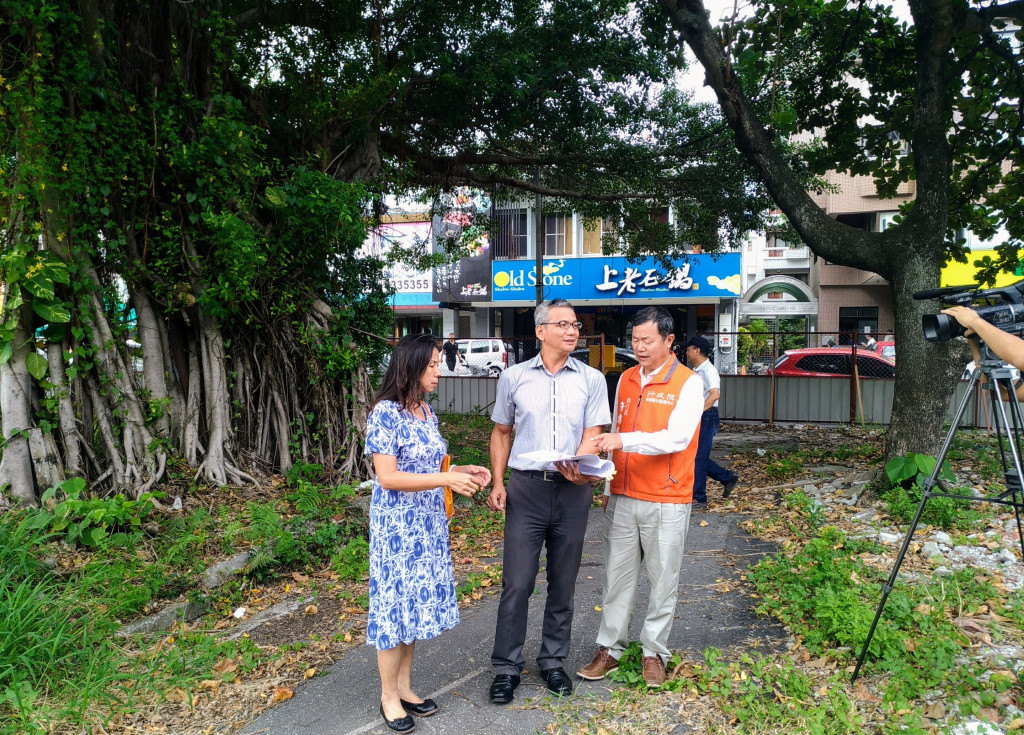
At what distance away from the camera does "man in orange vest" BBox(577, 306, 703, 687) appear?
3.48 metres

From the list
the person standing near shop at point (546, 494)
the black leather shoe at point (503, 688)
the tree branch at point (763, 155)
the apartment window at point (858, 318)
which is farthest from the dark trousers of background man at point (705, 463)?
the apartment window at point (858, 318)

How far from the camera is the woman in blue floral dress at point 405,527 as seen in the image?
3135mm

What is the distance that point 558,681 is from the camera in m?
3.51

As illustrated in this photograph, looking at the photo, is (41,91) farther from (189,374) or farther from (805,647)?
(805,647)

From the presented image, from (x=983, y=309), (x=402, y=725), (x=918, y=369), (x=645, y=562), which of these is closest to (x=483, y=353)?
(x=918, y=369)

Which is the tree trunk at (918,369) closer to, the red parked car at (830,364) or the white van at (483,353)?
the red parked car at (830,364)

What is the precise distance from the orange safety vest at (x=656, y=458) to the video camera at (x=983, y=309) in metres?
1.09

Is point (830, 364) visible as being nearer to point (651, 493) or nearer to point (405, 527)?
point (651, 493)

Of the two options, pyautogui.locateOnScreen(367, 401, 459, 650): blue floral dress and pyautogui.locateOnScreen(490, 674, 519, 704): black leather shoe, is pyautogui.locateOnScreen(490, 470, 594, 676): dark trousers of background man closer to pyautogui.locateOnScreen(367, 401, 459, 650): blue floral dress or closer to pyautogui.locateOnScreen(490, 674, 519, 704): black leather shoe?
pyautogui.locateOnScreen(490, 674, 519, 704): black leather shoe

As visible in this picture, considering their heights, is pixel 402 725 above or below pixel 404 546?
below

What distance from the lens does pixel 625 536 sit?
362 cm

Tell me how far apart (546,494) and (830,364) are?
12.6 m

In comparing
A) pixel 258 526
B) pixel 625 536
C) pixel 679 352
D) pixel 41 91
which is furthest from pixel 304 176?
pixel 679 352

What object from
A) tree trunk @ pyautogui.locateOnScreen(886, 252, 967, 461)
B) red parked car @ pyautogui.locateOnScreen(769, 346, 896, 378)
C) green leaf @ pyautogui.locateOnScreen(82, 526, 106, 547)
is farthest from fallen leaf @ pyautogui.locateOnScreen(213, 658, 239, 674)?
red parked car @ pyautogui.locateOnScreen(769, 346, 896, 378)
